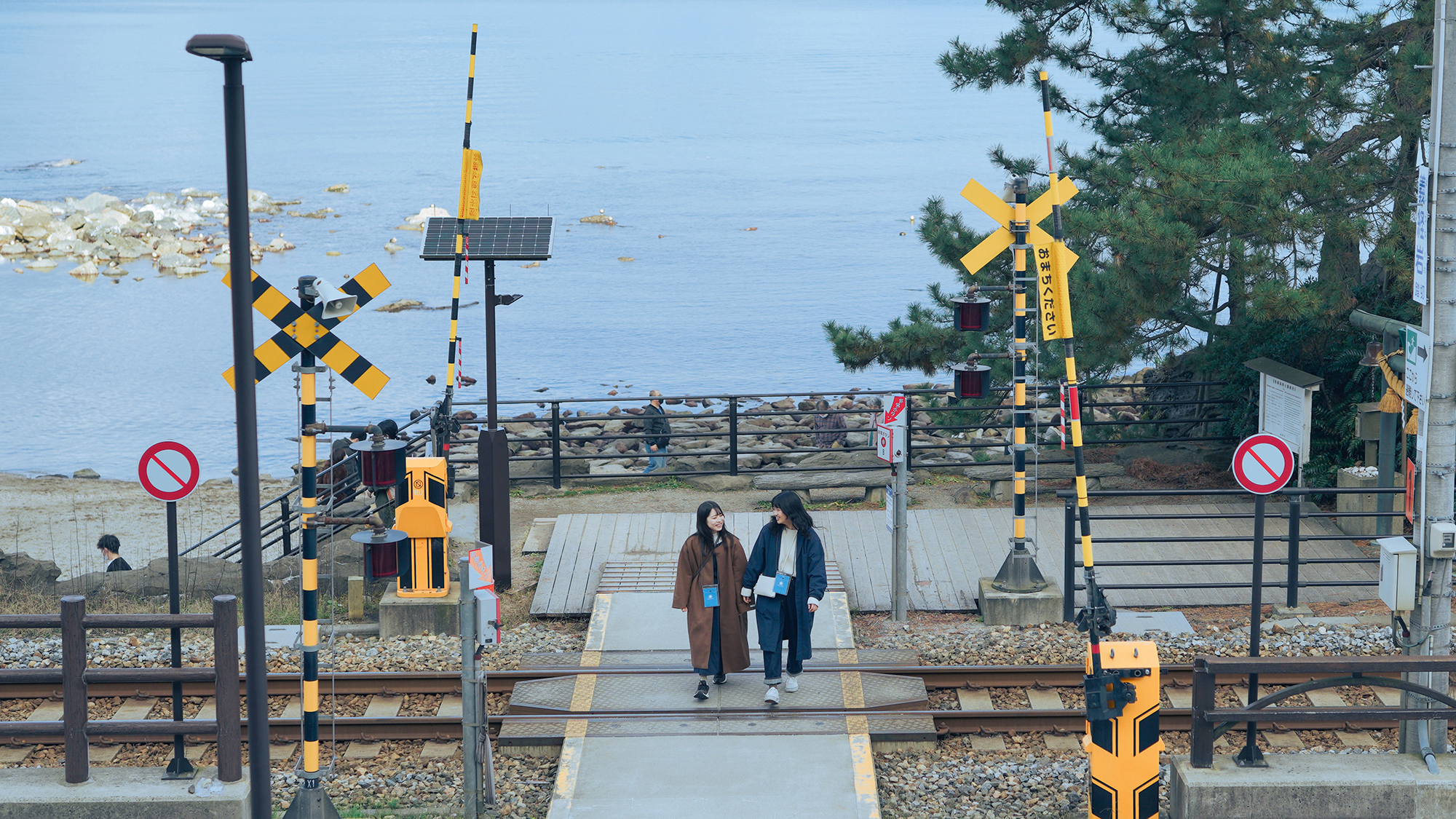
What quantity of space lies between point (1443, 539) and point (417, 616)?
26.3ft

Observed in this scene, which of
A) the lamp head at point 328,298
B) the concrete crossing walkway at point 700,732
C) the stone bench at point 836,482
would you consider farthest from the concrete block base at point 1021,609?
the lamp head at point 328,298

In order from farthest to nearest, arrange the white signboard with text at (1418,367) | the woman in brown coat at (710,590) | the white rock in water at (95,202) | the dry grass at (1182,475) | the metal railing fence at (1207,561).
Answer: the white rock in water at (95,202) < the dry grass at (1182,475) < the metal railing fence at (1207,561) < the woman in brown coat at (710,590) < the white signboard with text at (1418,367)

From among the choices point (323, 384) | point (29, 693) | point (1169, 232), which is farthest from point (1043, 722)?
point (323, 384)

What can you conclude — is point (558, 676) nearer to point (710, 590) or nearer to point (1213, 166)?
point (710, 590)

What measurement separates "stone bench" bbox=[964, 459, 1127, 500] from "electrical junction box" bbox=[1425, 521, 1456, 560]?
749 centimetres

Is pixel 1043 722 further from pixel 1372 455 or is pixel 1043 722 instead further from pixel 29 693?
pixel 29 693

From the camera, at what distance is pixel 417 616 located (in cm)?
1194

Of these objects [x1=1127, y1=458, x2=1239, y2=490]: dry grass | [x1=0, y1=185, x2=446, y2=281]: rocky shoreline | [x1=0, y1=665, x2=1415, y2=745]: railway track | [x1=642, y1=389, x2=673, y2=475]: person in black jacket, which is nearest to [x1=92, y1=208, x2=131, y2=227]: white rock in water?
[x1=0, y1=185, x2=446, y2=281]: rocky shoreline

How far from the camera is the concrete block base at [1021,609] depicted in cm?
1200

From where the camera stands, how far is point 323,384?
36.7m

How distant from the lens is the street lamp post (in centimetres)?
637

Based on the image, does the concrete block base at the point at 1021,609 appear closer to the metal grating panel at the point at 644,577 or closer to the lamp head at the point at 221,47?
the metal grating panel at the point at 644,577

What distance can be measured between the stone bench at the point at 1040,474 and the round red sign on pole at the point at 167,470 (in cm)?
928

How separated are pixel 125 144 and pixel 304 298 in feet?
311
